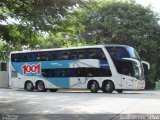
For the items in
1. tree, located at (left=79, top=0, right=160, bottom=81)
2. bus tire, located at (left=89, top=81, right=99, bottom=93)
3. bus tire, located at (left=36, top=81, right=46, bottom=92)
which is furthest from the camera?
tree, located at (left=79, top=0, right=160, bottom=81)

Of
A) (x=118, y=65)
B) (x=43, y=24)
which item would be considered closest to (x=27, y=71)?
(x=118, y=65)

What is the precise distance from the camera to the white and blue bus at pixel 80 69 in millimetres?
27953

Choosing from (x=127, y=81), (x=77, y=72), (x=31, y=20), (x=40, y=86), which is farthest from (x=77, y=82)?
(x=31, y=20)

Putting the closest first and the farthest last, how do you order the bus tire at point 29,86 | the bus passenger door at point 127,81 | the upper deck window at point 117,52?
1. the upper deck window at point 117,52
2. the bus passenger door at point 127,81
3. the bus tire at point 29,86

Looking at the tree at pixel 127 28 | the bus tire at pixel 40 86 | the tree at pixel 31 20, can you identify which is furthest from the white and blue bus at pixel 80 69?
the tree at pixel 31 20

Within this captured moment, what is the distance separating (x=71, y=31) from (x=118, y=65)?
12.7m

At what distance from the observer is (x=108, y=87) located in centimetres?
2847

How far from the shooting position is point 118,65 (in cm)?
2794

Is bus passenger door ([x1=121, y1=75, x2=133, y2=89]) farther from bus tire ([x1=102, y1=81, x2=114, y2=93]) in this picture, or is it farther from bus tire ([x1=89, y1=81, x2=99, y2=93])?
bus tire ([x1=89, y1=81, x2=99, y2=93])

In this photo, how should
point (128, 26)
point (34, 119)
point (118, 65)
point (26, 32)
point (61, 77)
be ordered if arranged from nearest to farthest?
point (34, 119) < point (26, 32) < point (118, 65) < point (61, 77) < point (128, 26)

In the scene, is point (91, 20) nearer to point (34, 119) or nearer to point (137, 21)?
point (137, 21)

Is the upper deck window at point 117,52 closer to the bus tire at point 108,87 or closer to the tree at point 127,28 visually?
the bus tire at point 108,87

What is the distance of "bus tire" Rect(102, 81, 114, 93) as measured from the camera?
2829 cm

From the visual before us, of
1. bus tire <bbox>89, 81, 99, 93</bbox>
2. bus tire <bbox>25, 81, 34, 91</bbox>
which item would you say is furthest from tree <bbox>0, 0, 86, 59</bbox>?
bus tire <bbox>25, 81, 34, 91</bbox>
